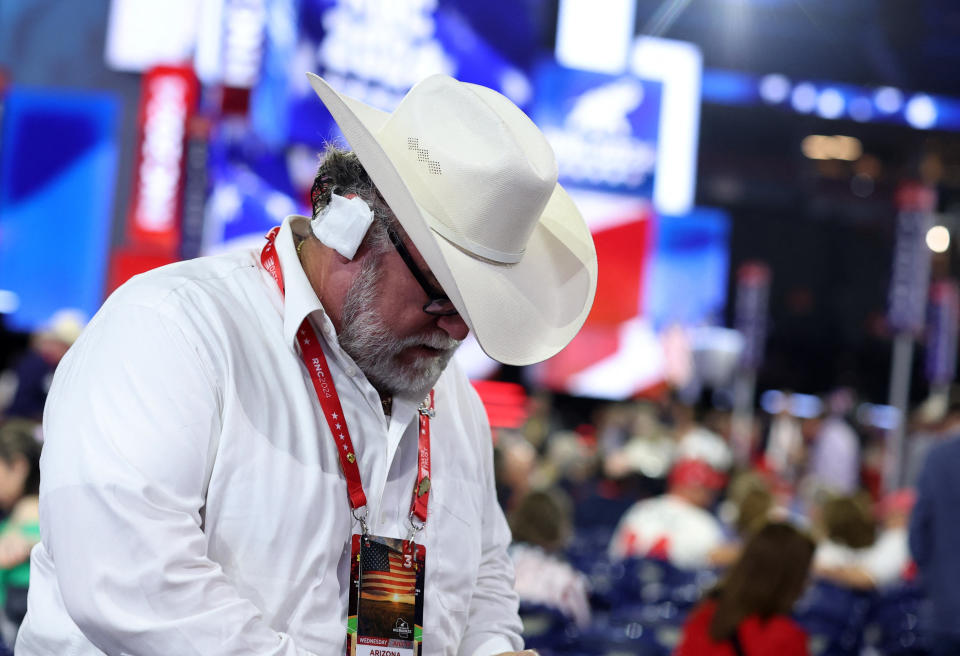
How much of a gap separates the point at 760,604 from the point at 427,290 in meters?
2.46

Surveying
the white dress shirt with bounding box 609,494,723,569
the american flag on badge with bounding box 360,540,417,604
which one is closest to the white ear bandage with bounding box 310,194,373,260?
the american flag on badge with bounding box 360,540,417,604

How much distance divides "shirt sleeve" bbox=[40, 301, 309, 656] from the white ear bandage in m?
0.28

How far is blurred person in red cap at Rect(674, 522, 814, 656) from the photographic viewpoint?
12.3 ft

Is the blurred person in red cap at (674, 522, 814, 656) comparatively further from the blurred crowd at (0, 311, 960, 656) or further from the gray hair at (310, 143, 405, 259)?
the gray hair at (310, 143, 405, 259)

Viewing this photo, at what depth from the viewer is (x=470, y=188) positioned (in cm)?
170

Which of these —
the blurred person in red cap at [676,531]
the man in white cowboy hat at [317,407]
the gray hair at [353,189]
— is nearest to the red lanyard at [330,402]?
the man in white cowboy hat at [317,407]

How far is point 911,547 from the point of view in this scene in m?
5.15

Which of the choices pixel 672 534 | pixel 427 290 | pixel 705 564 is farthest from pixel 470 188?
pixel 672 534

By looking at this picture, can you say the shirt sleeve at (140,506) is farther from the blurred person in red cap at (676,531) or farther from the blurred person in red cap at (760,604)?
the blurred person in red cap at (676,531)

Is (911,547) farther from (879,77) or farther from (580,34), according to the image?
(879,77)

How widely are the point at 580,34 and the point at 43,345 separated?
27.8 ft

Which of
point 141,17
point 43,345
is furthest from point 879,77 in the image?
point 43,345

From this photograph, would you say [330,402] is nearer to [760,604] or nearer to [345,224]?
[345,224]

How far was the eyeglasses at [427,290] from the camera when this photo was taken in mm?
1729
